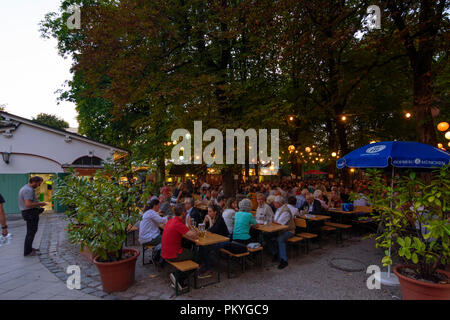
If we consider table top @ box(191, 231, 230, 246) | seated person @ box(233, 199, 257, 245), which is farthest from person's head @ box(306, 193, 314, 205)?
table top @ box(191, 231, 230, 246)

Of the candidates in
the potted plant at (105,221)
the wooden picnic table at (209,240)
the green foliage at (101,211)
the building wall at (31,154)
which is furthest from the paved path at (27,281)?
the building wall at (31,154)

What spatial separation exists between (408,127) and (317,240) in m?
13.9

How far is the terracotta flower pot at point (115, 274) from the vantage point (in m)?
4.28

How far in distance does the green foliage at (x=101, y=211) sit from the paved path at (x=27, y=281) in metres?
0.93

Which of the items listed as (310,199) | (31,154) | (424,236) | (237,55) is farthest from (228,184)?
(31,154)

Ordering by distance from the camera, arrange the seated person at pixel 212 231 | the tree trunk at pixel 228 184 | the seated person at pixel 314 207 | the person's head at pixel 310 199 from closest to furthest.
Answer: the seated person at pixel 212 231, the seated person at pixel 314 207, the person's head at pixel 310 199, the tree trunk at pixel 228 184

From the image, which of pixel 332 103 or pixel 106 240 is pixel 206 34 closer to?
pixel 332 103

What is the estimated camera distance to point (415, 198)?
3504 mm

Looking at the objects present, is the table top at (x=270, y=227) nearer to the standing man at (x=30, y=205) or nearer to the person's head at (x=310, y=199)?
the person's head at (x=310, y=199)

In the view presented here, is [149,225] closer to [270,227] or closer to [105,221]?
[105,221]

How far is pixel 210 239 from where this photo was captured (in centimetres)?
498

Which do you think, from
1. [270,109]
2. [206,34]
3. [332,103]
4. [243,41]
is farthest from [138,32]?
[332,103]

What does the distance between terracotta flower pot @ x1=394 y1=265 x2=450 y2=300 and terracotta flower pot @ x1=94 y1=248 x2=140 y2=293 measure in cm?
451
